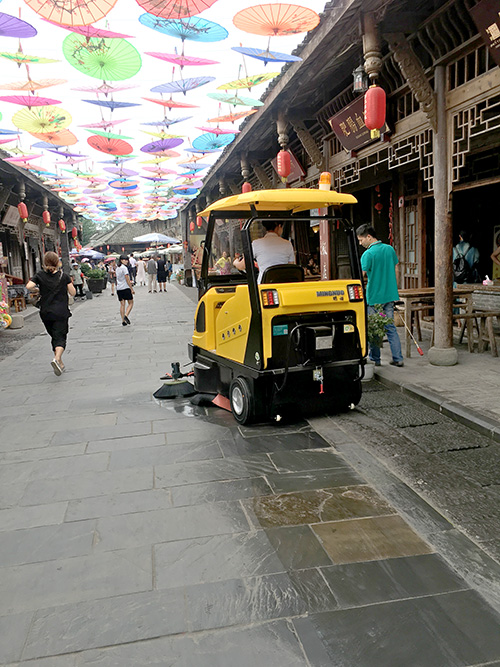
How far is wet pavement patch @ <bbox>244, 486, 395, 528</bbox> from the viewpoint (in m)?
3.25

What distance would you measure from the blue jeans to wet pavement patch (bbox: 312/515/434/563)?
3718mm

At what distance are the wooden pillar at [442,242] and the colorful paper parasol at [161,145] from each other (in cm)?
944

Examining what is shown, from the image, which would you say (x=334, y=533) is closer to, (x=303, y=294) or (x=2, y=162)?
(x=303, y=294)

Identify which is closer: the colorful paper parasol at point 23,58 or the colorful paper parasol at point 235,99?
the colorful paper parasol at point 23,58

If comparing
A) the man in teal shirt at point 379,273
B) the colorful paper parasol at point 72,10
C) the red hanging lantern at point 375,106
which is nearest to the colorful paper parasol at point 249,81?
the red hanging lantern at point 375,106

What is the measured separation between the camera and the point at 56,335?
7.62 m

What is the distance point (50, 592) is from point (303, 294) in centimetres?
298

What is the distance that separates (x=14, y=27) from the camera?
21.9 ft

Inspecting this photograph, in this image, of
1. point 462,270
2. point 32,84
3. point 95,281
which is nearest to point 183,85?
point 32,84

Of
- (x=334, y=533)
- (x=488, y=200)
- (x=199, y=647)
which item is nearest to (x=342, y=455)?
(x=334, y=533)

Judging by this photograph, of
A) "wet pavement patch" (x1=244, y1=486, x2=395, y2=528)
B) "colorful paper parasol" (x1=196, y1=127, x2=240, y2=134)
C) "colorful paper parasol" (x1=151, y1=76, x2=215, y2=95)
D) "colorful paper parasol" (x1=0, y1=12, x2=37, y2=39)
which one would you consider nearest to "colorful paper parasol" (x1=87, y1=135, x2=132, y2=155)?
"colorful paper parasol" (x1=196, y1=127, x2=240, y2=134)

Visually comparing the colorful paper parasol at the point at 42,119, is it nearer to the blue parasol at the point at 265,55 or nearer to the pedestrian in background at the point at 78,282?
the blue parasol at the point at 265,55

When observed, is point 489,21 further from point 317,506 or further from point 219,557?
point 219,557

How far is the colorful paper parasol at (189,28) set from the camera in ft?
22.8
